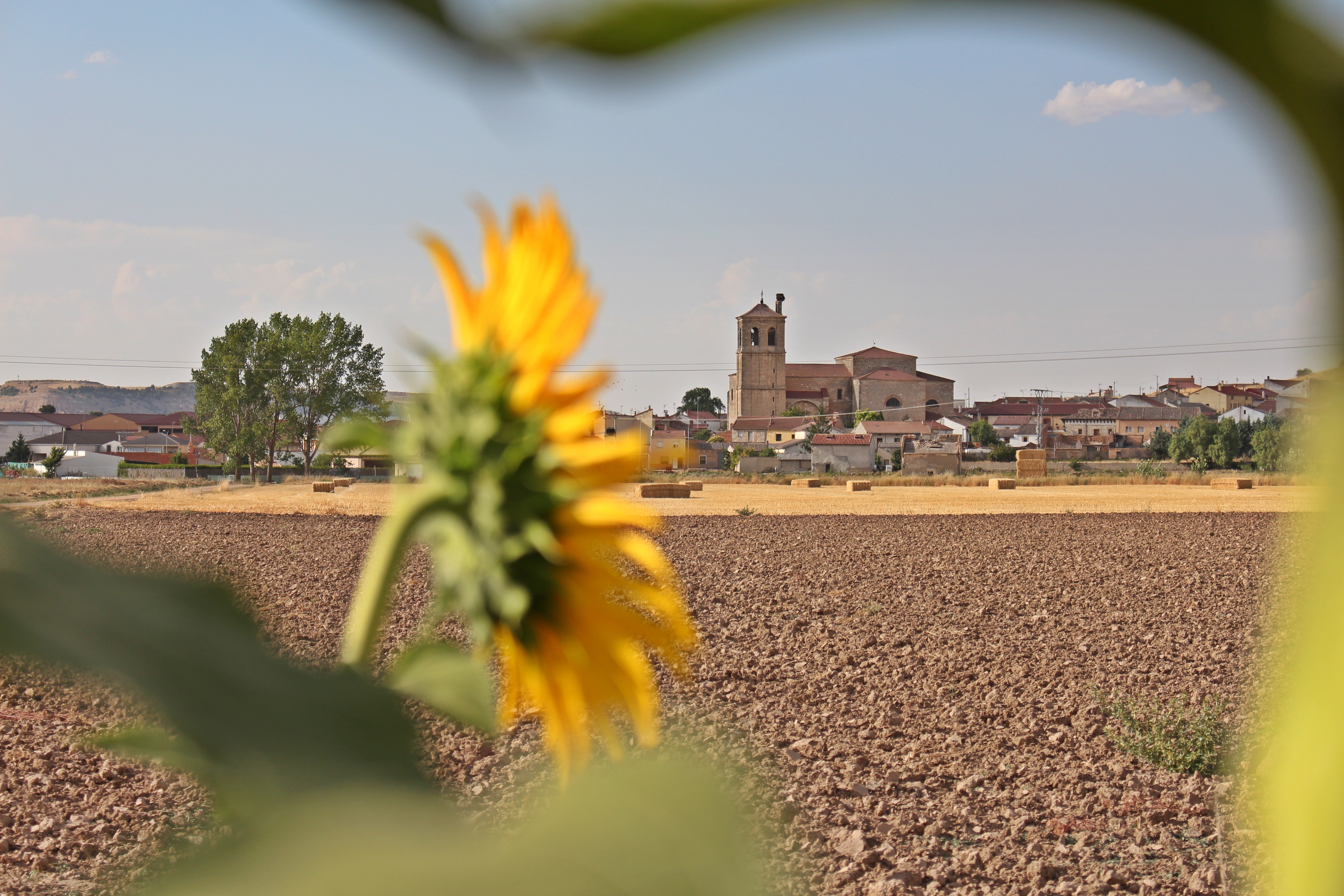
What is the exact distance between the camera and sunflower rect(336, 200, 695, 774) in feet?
0.87

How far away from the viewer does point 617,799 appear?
21 centimetres

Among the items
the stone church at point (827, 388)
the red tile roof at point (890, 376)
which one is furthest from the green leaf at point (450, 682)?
the red tile roof at point (890, 376)

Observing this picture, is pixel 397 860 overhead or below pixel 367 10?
below

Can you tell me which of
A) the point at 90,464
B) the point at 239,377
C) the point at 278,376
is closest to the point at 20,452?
the point at 90,464

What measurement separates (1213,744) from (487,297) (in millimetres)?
7951

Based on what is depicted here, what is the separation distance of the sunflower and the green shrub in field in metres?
7.58

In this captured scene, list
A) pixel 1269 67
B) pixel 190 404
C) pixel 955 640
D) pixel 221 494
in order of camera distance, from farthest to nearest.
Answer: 1. pixel 190 404
2. pixel 221 494
3. pixel 955 640
4. pixel 1269 67

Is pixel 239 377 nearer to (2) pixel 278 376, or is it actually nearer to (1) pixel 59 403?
(2) pixel 278 376

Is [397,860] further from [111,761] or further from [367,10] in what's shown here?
[111,761]

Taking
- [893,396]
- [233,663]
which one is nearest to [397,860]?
[233,663]

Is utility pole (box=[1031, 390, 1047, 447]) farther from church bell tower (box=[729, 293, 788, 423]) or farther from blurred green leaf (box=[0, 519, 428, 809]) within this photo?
blurred green leaf (box=[0, 519, 428, 809])

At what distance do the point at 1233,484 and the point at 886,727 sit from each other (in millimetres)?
43980

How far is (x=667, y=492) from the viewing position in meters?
40.3

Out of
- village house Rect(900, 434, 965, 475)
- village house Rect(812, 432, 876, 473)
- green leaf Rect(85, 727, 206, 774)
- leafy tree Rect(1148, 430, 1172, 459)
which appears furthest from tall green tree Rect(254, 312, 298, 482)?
leafy tree Rect(1148, 430, 1172, 459)
